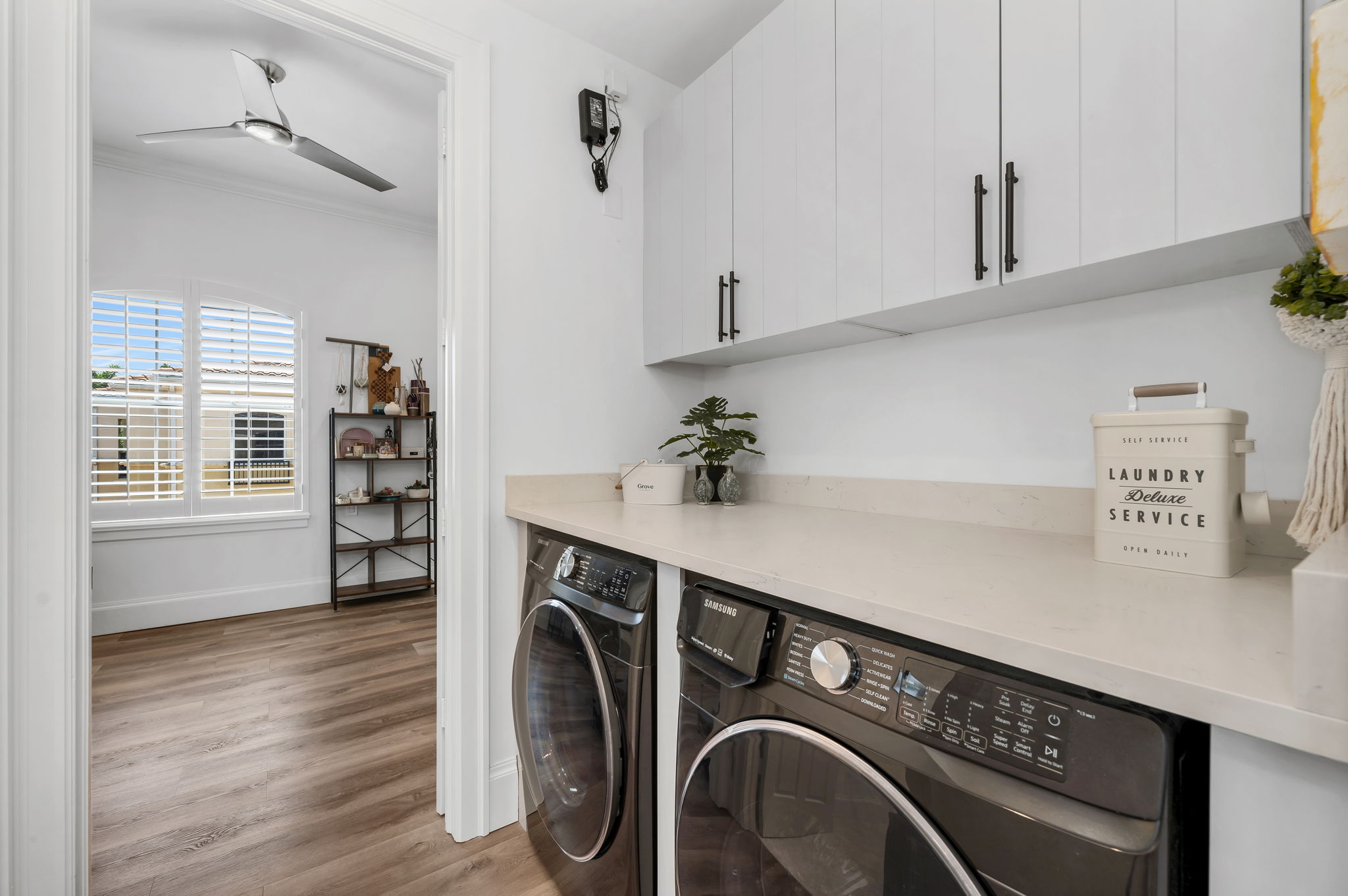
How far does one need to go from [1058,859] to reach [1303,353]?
98 cm

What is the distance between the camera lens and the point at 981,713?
22.0 inches

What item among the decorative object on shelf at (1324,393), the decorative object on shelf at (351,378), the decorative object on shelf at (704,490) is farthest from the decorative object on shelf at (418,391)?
the decorative object on shelf at (1324,393)

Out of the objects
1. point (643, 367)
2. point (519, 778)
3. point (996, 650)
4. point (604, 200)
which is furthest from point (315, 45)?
point (996, 650)

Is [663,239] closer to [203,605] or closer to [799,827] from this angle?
[799,827]

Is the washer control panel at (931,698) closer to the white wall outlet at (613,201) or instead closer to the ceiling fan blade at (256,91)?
the white wall outlet at (613,201)

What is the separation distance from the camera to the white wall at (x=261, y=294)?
11.0 feet

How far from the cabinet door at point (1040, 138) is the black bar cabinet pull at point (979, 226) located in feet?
0.11

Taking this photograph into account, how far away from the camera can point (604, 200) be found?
1974 mm

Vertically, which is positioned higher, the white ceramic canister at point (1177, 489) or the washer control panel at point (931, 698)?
the white ceramic canister at point (1177, 489)

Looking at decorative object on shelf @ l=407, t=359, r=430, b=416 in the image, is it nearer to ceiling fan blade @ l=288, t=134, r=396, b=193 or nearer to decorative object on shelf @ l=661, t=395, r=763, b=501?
ceiling fan blade @ l=288, t=134, r=396, b=193

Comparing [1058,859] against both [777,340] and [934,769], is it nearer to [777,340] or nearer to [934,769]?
[934,769]

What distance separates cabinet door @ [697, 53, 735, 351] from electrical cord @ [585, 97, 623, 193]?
38 cm

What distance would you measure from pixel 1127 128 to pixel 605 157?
1.52 meters

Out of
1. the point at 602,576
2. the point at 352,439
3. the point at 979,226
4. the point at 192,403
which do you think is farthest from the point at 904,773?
the point at 192,403
